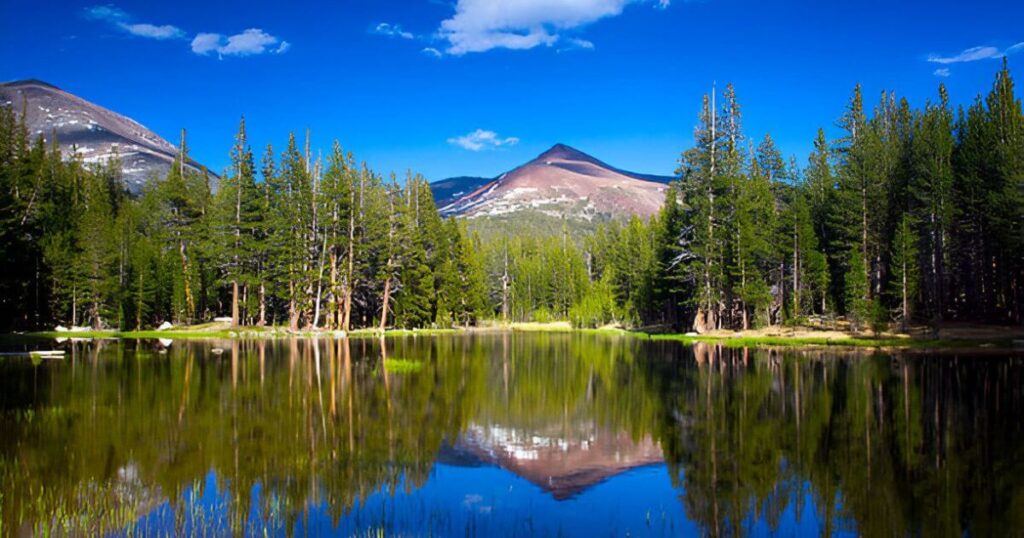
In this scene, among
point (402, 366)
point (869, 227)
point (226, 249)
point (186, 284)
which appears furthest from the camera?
point (186, 284)

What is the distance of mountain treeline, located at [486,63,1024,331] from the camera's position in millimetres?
51812

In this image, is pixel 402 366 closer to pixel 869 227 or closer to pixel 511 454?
pixel 511 454

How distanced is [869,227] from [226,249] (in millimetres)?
59964

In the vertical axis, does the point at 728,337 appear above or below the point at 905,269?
below

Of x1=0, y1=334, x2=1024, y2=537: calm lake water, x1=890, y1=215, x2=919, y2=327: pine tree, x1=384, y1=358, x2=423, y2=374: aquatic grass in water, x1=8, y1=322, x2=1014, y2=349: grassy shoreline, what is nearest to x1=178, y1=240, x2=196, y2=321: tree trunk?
x1=8, y1=322, x2=1014, y2=349: grassy shoreline

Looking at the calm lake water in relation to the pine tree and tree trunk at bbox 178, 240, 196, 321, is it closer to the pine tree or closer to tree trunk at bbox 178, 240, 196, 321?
the pine tree

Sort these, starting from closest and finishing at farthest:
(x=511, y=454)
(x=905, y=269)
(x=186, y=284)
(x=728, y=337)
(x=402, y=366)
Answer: (x=511, y=454) → (x=402, y=366) → (x=905, y=269) → (x=728, y=337) → (x=186, y=284)

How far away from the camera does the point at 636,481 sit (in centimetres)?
1251

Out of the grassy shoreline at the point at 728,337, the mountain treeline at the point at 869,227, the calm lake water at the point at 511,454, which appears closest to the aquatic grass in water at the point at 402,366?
the calm lake water at the point at 511,454

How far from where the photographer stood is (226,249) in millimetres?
65188

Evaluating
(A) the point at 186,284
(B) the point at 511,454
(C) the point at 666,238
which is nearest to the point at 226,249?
(A) the point at 186,284

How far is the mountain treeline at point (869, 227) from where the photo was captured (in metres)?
51.8

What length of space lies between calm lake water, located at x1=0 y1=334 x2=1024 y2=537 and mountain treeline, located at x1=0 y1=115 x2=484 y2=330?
38736 millimetres

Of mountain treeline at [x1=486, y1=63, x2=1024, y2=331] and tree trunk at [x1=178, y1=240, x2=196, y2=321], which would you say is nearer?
mountain treeline at [x1=486, y1=63, x2=1024, y2=331]
